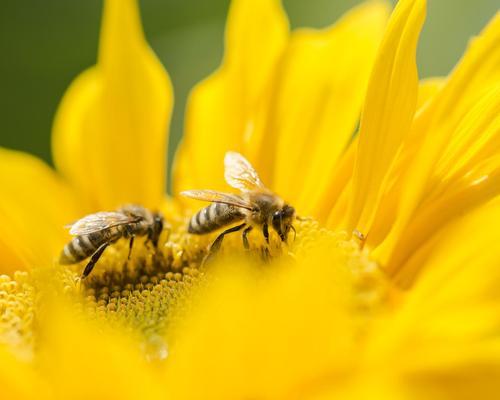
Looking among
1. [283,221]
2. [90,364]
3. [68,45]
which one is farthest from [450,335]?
[68,45]

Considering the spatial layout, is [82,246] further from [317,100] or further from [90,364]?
[90,364]

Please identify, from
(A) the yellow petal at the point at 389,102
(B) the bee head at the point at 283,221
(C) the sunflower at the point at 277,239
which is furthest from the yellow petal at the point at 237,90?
(A) the yellow petal at the point at 389,102

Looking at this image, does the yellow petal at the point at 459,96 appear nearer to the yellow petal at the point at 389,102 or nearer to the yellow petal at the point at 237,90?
the yellow petal at the point at 389,102

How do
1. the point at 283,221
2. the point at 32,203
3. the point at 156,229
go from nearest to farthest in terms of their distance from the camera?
1. the point at 283,221
2. the point at 156,229
3. the point at 32,203

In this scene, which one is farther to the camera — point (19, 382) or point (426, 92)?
point (426, 92)

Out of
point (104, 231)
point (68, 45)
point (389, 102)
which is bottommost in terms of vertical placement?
point (104, 231)

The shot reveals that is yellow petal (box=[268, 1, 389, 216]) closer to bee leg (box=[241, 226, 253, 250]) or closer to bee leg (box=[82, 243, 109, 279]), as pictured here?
bee leg (box=[241, 226, 253, 250])

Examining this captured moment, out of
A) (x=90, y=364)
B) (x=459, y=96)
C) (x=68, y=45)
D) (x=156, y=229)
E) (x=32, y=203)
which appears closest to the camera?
(x=90, y=364)

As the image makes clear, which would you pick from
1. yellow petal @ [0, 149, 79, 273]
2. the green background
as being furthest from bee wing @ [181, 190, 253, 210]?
the green background
